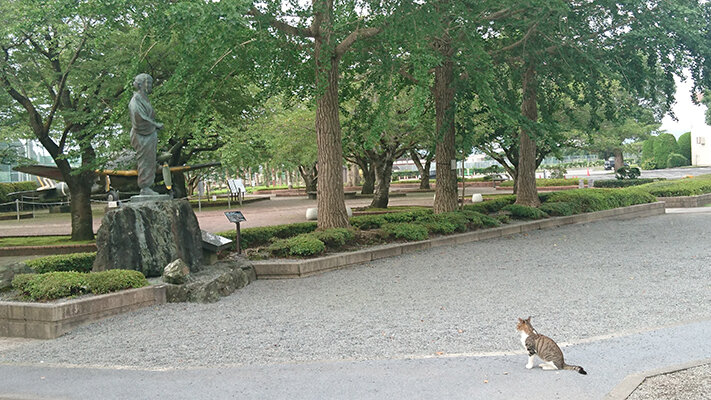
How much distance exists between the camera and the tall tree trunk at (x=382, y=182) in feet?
82.2

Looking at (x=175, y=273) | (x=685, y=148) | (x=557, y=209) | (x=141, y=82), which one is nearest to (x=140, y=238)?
(x=175, y=273)

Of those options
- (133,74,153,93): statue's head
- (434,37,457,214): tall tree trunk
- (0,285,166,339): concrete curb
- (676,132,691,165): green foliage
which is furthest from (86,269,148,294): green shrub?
(676,132,691,165): green foliage

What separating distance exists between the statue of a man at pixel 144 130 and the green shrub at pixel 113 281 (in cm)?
181

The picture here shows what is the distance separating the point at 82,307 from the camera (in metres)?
7.92

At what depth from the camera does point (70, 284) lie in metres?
8.37

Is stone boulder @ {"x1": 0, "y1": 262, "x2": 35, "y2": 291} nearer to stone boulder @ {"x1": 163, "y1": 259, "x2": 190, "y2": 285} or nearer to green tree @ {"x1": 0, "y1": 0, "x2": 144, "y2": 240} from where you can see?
stone boulder @ {"x1": 163, "y1": 259, "x2": 190, "y2": 285}

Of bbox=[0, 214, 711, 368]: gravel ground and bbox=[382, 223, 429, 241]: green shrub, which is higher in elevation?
bbox=[382, 223, 429, 241]: green shrub

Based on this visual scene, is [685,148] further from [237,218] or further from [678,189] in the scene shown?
[237,218]

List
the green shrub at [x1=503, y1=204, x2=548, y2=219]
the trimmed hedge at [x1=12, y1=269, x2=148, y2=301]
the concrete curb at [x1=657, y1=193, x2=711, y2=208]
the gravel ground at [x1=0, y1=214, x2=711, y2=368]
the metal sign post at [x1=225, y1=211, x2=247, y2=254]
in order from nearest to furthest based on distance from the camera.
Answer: the gravel ground at [x1=0, y1=214, x2=711, y2=368] → the trimmed hedge at [x1=12, y1=269, x2=148, y2=301] → the metal sign post at [x1=225, y1=211, x2=247, y2=254] → the green shrub at [x1=503, y1=204, x2=548, y2=219] → the concrete curb at [x1=657, y1=193, x2=711, y2=208]

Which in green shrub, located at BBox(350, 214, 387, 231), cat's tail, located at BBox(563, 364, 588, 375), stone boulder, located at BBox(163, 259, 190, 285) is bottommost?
cat's tail, located at BBox(563, 364, 588, 375)

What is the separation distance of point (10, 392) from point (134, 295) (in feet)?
11.1

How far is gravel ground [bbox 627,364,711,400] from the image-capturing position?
4.59m

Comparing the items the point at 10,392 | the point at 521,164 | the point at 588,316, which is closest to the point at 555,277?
the point at 588,316

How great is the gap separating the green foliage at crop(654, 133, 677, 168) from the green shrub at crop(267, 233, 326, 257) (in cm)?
5678
